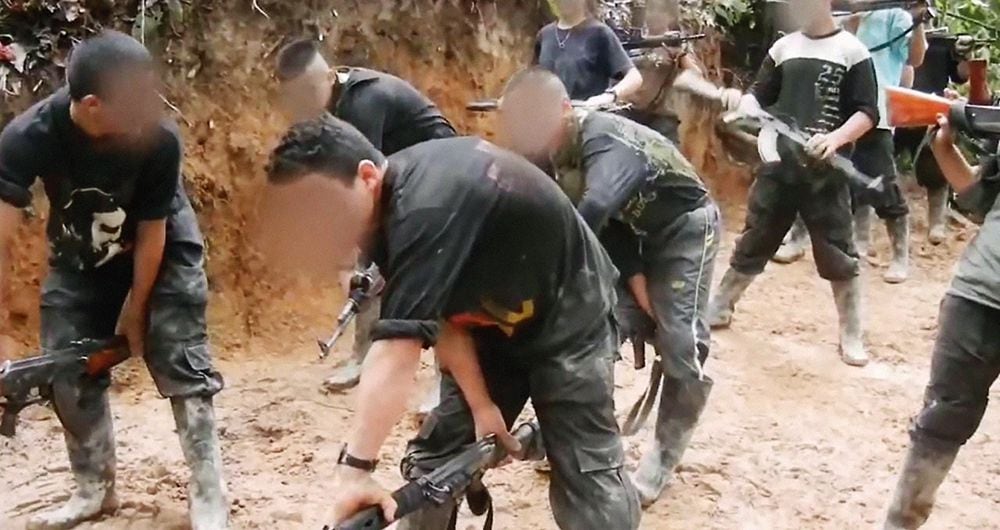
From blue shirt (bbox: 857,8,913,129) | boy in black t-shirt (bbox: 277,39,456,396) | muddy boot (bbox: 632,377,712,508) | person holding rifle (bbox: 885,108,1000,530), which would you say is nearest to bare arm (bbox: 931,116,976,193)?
person holding rifle (bbox: 885,108,1000,530)

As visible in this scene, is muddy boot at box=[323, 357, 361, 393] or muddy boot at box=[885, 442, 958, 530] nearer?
muddy boot at box=[885, 442, 958, 530]

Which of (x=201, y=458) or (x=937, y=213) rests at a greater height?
(x=201, y=458)

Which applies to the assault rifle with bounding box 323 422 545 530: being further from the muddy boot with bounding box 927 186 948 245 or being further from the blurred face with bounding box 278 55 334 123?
the muddy boot with bounding box 927 186 948 245

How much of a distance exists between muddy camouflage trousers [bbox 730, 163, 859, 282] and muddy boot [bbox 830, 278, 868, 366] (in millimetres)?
101

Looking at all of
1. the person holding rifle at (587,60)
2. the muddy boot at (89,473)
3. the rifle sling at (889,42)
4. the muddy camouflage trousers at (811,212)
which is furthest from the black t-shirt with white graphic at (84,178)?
the rifle sling at (889,42)

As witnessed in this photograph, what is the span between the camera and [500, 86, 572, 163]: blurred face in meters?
3.39

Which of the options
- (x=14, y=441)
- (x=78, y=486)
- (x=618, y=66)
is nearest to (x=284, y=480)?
(x=78, y=486)

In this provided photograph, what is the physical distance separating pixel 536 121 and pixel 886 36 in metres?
3.59

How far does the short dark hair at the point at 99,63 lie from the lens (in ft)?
9.69

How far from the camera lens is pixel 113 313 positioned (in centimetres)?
349

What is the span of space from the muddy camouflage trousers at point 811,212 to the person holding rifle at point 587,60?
80 centimetres

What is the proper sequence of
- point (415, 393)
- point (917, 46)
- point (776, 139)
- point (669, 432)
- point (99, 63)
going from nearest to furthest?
point (99, 63), point (669, 432), point (415, 393), point (776, 139), point (917, 46)

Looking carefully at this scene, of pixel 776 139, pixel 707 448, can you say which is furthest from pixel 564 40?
pixel 707 448

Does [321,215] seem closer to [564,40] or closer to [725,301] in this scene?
[564,40]
